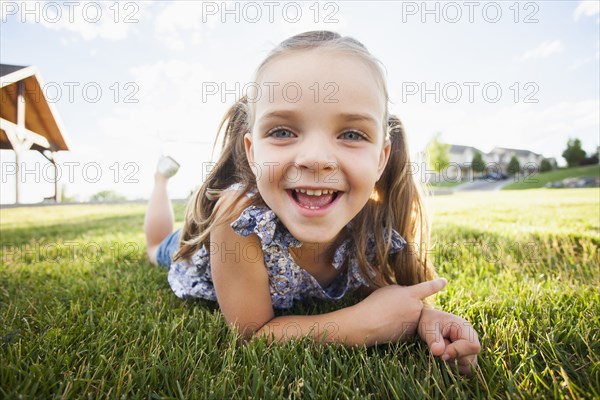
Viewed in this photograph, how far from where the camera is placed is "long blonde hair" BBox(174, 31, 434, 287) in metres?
2.10

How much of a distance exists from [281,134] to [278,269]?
779 mm

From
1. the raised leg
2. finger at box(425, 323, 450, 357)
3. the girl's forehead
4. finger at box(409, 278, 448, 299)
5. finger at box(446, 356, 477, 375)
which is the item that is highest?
the girl's forehead

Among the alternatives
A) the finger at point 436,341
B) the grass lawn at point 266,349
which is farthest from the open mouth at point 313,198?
the finger at point 436,341

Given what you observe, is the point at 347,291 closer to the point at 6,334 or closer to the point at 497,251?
the point at 497,251

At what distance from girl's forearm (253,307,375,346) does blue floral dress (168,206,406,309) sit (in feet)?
1.15

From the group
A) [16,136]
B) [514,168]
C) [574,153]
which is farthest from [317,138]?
[574,153]

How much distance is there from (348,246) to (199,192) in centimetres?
99

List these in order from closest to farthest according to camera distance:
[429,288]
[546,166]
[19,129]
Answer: [429,288] → [19,129] → [546,166]

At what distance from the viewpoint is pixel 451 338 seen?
4.82ft

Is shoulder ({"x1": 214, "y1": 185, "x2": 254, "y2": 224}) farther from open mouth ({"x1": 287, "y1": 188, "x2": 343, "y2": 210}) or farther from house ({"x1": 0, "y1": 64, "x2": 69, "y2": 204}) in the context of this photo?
house ({"x1": 0, "y1": 64, "x2": 69, "y2": 204})

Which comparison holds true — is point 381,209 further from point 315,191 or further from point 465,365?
point 465,365

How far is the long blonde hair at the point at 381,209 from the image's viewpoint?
2104mm

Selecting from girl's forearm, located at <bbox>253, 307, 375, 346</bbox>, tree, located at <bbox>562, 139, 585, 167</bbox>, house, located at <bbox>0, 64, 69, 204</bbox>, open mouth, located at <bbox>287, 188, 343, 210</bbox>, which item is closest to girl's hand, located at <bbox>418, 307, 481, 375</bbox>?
girl's forearm, located at <bbox>253, 307, 375, 346</bbox>

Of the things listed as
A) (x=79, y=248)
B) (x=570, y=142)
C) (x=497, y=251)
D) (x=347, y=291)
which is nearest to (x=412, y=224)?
(x=347, y=291)
